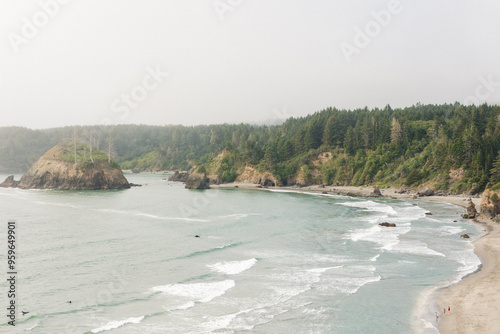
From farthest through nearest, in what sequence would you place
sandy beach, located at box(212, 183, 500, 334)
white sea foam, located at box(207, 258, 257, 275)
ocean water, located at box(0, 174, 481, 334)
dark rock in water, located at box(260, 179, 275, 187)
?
dark rock in water, located at box(260, 179, 275, 187)
white sea foam, located at box(207, 258, 257, 275)
ocean water, located at box(0, 174, 481, 334)
sandy beach, located at box(212, 183, 500, 334)

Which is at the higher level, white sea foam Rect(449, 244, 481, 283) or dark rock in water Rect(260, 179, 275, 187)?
dark rock in water Rect(260, 179, 275, 187)

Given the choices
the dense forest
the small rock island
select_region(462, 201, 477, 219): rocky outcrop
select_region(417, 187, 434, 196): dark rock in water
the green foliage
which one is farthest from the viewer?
the small rock island

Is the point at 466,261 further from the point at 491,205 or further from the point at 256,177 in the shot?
the point at 256,177

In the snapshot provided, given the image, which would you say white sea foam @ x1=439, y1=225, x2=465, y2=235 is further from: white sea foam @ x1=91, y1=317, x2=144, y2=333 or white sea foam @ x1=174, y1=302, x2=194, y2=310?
white sea foam @ x1=91, y1=317, x2=144, y2=333

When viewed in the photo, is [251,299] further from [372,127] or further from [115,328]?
[372,127]

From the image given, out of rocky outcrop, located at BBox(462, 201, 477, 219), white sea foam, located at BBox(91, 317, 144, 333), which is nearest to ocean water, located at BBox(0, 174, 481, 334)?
white sea foam, located at BBox(91, 317, 144, 333)

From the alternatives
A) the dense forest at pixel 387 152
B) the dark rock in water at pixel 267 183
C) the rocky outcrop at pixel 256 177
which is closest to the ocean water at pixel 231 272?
the dense forest at pixel 387 152
